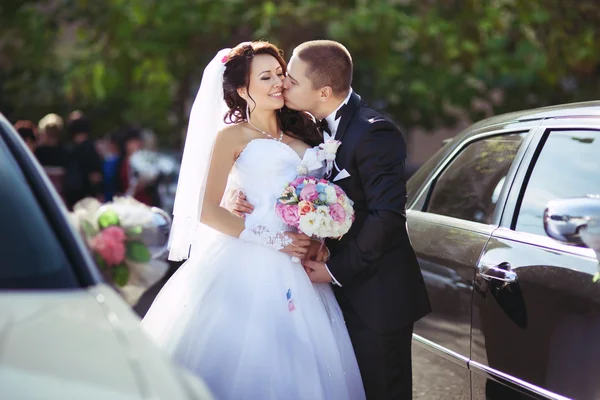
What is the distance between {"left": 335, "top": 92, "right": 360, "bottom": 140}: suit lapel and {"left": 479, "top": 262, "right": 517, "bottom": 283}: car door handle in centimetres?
88

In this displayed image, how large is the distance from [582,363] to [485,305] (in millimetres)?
677

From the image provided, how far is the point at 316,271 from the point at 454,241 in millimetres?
774

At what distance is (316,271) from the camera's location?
14.4ft

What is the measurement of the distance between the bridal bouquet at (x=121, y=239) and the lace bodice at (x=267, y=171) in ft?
1.70

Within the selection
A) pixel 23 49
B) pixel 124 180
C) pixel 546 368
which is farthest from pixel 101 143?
pixel 546 368

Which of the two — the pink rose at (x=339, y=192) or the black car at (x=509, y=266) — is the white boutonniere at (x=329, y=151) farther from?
the black car at (x=509, y=266)

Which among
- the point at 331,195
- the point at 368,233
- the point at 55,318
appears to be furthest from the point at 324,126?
the point at 55,318

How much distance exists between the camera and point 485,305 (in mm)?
4258

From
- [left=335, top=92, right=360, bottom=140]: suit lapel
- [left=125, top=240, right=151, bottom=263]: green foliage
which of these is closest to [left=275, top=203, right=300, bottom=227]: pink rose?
[left=335, top=92, right=360, bottom=140]: suit lapel

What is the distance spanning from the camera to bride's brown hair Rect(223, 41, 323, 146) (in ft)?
15.1

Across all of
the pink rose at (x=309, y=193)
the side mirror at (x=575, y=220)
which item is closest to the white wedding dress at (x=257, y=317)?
the pink rose at (x=309, y=193)

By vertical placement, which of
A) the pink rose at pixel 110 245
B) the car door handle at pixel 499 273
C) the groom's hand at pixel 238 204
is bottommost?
the car door handle at pixel 499 273

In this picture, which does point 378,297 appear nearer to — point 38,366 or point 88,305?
point 88,305

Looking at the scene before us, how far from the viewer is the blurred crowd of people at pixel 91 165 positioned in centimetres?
1113
